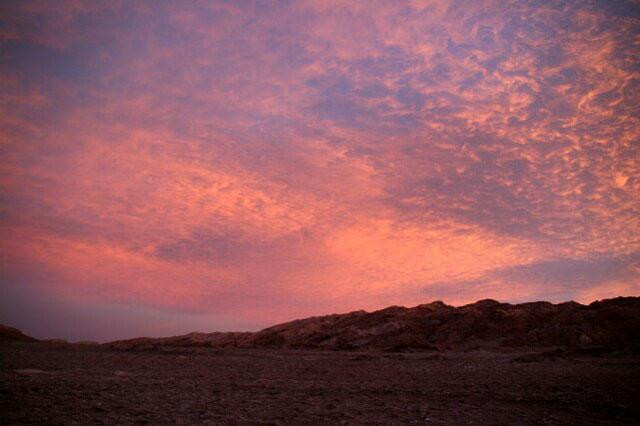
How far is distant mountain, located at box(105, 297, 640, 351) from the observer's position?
102ft

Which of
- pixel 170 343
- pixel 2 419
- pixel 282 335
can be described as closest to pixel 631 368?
pixel 2 419

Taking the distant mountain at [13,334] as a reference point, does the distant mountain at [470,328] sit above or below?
above

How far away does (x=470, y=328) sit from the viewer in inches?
1515

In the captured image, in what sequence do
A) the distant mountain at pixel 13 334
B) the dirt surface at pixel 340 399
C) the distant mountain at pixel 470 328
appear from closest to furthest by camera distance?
the dirt surface at pixel 340 399 → the distant mountain at pixel 470 328 → the distant mountain at pixel 13 334

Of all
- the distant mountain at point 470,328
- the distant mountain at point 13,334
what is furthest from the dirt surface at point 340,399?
the distant mountain at point 13,334

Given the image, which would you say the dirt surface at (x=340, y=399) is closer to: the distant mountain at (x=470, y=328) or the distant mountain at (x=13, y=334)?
the distant mountain at (x=470, y=328)

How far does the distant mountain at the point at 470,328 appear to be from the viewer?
3100 centimetres

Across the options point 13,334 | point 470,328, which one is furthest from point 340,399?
point 13,334

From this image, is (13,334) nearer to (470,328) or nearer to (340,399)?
(470,328)

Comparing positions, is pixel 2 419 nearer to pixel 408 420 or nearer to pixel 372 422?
pixel 372 422

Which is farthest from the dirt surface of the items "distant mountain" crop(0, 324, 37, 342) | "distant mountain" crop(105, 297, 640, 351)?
"distant mountain" crop(0, 324, 37, 342)

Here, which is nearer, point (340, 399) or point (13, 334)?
point (340, 399)

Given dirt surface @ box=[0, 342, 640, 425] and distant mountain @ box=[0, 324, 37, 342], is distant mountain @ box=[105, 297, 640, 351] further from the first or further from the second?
distant mountain @ box=[0, 324, 37, 342]

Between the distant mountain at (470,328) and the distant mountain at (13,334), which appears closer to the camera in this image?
the distant mountain at (470,328)
